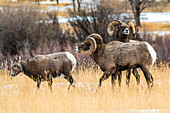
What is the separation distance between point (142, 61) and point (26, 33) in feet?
37.9

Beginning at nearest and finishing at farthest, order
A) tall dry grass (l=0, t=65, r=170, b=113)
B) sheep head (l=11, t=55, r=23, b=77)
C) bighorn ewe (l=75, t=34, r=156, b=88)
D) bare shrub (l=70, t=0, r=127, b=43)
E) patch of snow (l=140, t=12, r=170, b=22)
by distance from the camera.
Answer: tall dry grass (l=0, t=65, r=170, b=113) → bighorn ewe (l=75, t=34, r=156, b=88) → sheep head (l=11, t=55, r=23, b=77) → bare shrub (l=70, t=0, r=127, b=43) → patch of snow (l=140, t=12, r=170, b=22)

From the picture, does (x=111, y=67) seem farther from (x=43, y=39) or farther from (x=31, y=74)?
(x=43, y=39)

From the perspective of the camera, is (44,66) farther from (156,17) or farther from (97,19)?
(156,17)

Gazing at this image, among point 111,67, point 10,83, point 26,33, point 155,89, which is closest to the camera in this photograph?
point 111,67

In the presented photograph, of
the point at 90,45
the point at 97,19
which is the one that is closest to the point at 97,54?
the point at 90,45

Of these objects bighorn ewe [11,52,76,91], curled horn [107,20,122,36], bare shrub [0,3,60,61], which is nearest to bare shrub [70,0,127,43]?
bare shrub [0,3,60,61]

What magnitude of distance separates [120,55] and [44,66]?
1803mm

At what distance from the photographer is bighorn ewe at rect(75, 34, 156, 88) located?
8258mm

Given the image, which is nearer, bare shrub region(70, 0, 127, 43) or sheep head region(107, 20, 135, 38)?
sheep head region(107, 20, 135, 38)

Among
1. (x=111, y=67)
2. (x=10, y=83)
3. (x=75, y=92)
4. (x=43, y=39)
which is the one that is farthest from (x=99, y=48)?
(x=43, y=39)

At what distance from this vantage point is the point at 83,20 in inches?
762

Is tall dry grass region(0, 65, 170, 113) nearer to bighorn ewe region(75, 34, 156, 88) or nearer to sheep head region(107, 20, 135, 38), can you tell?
bighorn ewe region(75, 34, 156, 88)

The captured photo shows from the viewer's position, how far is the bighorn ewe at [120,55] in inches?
325

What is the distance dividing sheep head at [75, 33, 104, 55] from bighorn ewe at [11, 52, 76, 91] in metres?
0.53
